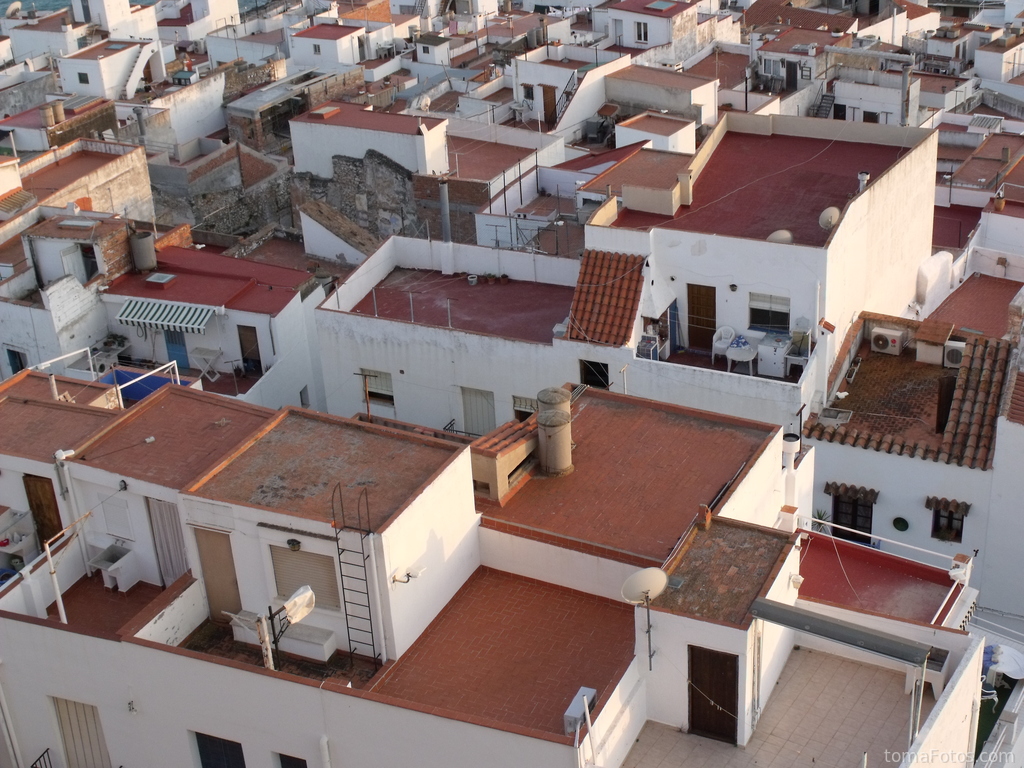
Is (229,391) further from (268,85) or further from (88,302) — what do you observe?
(268,85)

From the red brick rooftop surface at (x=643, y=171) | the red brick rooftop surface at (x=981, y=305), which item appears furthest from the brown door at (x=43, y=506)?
the red brick rooftop surface at (x=981, y=305)

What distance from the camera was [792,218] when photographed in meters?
41.9

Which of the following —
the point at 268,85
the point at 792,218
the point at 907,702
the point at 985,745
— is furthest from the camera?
the point at 268,85

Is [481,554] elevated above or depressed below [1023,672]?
above

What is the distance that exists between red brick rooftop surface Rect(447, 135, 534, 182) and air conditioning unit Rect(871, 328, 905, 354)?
18.5 meters

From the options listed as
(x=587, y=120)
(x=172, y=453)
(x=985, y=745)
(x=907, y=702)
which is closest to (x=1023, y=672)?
(x=985, y=745)

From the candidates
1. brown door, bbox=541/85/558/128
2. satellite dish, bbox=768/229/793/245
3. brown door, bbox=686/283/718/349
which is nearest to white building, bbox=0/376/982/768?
satellite dish, bbox=768/229/793/245

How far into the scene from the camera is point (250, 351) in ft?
152

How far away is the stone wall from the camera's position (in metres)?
58.1

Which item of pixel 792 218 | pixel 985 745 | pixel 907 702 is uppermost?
pixel 792 218

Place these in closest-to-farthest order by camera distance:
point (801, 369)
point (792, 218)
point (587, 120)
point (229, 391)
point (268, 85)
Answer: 1. point (801, 369)
2. point (792, 218)
3. point (229, 391)
4. point (587, 120)
5. point (268, 85)

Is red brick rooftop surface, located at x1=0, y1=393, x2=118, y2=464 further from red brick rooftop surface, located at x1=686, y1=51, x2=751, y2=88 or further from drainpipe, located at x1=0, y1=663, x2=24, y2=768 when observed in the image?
red brick rooftop surface, located at x1=686, y1=51, x2=751, y2=88

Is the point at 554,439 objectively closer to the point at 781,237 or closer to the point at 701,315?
the point at 701,315

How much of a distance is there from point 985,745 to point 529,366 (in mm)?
16539
